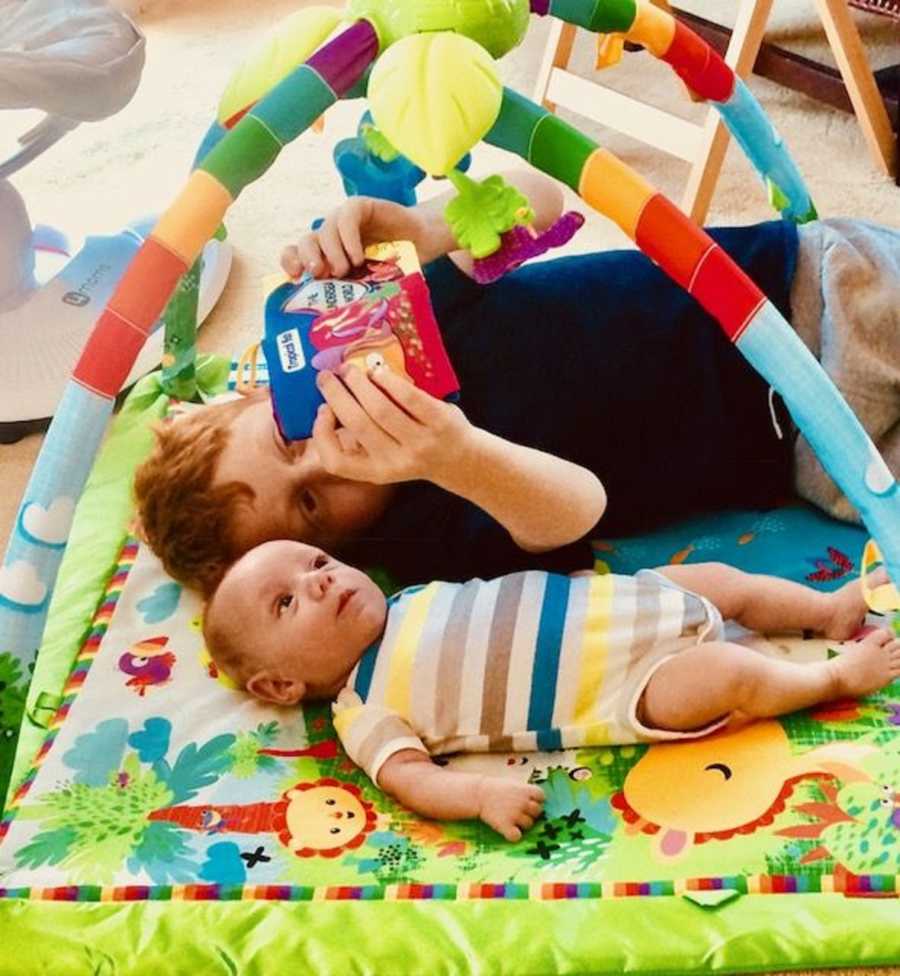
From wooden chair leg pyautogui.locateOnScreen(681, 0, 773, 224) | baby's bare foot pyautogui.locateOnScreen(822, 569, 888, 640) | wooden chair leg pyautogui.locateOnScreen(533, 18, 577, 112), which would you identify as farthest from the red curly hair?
wooden chair leg pyautogui.locateOnScreen(533, 18, 577, 112)

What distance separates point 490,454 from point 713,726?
27cm

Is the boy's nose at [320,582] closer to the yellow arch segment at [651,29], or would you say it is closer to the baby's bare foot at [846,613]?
the baby's bare foot at [846,613]

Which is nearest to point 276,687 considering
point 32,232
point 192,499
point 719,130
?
point 192,499

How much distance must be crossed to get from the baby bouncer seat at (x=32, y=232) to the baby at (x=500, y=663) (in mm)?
674

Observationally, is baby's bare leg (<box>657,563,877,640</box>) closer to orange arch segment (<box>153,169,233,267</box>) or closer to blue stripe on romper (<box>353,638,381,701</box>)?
blue stripe on romper (<box>353,638,381,701</box>)

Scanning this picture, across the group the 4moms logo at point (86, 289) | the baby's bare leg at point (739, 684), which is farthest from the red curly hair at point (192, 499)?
the 4moms logo at point (86, 289)

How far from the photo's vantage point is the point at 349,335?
93 cm

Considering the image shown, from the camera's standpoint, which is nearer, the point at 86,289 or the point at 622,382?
the point at 622,382

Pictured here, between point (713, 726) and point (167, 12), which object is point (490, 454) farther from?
point (167, 12)

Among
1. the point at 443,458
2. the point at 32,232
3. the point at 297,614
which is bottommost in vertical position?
the point at 32,232

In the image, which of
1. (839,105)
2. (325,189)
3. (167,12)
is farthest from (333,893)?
(167,12)

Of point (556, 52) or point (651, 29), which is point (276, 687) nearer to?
point (651, 29)

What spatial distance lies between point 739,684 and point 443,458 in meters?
0.28

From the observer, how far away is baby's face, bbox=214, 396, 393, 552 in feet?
3.63
